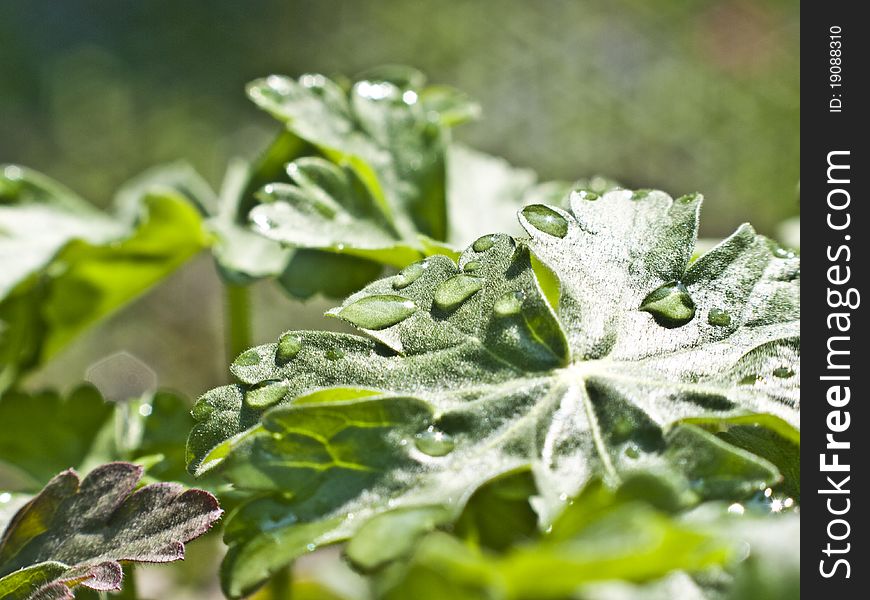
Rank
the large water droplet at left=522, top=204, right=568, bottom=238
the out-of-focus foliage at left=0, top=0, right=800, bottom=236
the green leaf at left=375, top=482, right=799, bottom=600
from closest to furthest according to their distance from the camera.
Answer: the green leaf at left=375, top=482, right=799, bottom=600, the large water droplet at left=522, top=204, right=568, bottom=238, the out-of-focus foliage at left=0, top=0, right=800, bottom=236

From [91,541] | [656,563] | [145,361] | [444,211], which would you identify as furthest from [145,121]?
[656,563]

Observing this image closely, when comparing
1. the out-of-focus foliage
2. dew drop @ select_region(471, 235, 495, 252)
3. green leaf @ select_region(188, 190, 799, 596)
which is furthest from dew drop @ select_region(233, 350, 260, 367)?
the out-of-focus foliage

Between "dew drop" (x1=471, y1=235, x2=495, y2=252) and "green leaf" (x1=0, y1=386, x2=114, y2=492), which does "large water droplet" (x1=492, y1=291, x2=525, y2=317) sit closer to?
"dew drop" (x1=471, y1=235, x2=495, y2=252)

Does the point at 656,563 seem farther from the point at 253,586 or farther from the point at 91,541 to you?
the point at 91,541

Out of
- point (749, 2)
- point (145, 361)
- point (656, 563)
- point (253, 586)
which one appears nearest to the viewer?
point (656, 563)

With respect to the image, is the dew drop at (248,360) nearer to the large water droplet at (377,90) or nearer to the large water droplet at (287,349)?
the large water droplet at (287,349)
